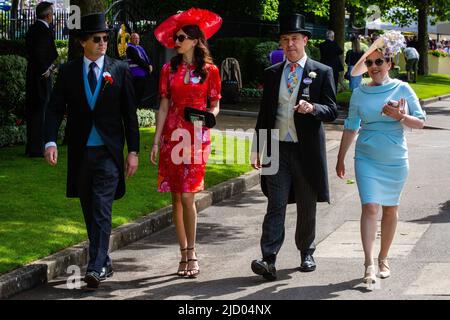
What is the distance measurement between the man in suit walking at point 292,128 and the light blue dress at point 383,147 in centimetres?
41

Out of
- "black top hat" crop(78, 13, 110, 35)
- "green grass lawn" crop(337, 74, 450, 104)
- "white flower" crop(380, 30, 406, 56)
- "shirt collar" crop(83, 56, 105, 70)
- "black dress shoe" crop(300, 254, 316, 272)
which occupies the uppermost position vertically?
"black top hat" crop(78, 13, 110, 35)

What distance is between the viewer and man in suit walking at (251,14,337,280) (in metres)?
7.93

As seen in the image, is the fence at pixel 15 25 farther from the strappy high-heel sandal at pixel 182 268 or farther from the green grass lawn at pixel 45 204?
the strappy high-heel sandal at pixel 182 268

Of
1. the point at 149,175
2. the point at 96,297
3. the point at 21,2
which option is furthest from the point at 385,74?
the point at 21,2

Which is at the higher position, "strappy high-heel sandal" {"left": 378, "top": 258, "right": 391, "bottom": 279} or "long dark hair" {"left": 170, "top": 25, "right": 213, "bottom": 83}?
"long dark hair" {"left": 170, "top": 25, "right": 213, "bottom": 83}

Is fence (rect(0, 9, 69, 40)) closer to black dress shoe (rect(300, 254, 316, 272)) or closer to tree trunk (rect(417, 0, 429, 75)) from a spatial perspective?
black dress shoe (rect(300, 254, 316, 272))

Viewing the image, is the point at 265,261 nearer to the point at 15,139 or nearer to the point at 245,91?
the point at 15,139

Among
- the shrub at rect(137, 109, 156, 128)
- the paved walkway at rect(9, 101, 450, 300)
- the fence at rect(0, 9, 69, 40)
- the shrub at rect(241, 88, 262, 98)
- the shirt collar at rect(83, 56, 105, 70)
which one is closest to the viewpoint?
the paved walkway at rect(9, 101, 450, 300)

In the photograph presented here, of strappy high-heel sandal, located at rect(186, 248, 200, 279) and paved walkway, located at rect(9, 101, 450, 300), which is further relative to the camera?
strappy high-heel sandal, located at rect(186, 248, 200, 279)

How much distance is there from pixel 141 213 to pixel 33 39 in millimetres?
4475

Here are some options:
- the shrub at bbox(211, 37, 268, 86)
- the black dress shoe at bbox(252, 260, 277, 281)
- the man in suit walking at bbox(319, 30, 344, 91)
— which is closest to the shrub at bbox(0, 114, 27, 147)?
the black dress shoe at bbox(252, 260, 277, 281)

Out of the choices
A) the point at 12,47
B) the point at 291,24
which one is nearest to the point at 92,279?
the point at 291,24

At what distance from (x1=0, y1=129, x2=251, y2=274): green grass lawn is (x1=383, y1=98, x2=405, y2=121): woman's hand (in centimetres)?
290

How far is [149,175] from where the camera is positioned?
12578 mm
